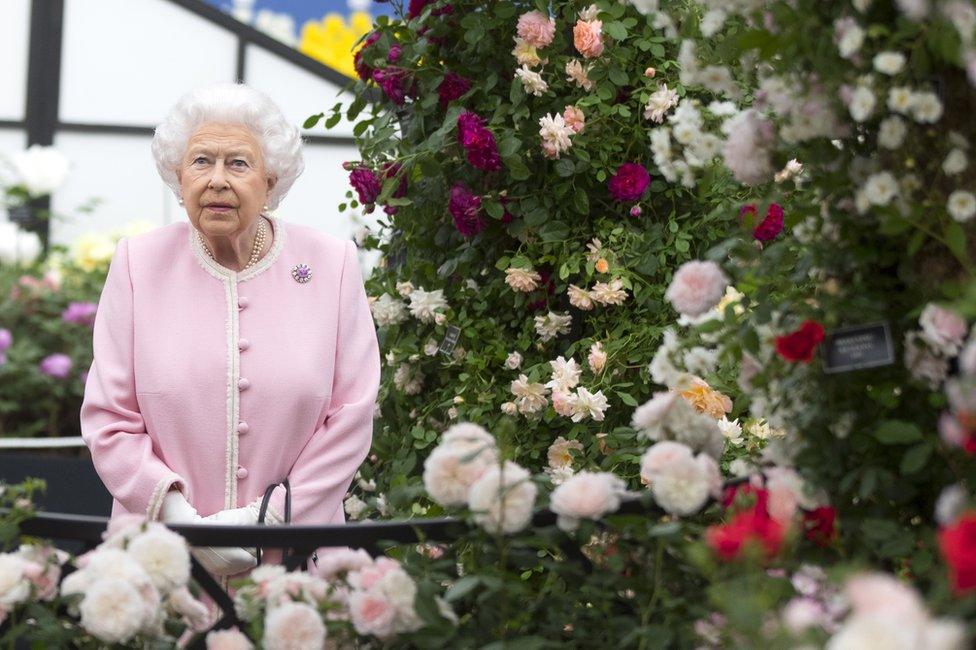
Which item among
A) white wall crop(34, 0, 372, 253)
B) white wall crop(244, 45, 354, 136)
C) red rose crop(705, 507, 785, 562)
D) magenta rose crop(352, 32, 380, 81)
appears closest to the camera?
red rose crop(705, 507, 785, 562)

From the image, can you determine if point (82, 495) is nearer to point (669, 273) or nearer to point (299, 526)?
point (669, 273)

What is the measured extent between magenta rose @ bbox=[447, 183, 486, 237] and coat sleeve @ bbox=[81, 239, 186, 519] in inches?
28.5

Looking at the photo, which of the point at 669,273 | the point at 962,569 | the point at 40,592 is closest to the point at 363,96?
the point at 669,273

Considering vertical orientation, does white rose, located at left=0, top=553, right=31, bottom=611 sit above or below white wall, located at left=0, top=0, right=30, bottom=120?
below

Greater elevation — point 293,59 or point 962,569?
point 293,59

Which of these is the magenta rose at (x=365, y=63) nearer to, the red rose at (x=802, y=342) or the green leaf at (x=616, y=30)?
the green leaf at (x=616, y=30)

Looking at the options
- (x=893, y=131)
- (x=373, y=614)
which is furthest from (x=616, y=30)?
(x=373, y=614)

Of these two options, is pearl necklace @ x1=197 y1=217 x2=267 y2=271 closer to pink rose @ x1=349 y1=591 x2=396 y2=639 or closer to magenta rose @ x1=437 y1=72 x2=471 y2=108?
magenta rose @ x1=437 y1=72 x2=471 y2=108

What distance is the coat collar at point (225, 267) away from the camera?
2369 millimetres

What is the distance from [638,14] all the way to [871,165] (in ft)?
4.35

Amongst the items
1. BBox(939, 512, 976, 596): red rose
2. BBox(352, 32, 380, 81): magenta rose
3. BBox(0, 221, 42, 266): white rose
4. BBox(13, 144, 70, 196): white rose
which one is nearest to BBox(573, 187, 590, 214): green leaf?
BBox(352, 32, 380, 81): magenta rose

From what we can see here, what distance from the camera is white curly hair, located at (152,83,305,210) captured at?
232cm

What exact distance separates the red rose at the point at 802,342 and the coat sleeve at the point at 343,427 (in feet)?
3.05

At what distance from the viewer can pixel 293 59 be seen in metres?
6.45
